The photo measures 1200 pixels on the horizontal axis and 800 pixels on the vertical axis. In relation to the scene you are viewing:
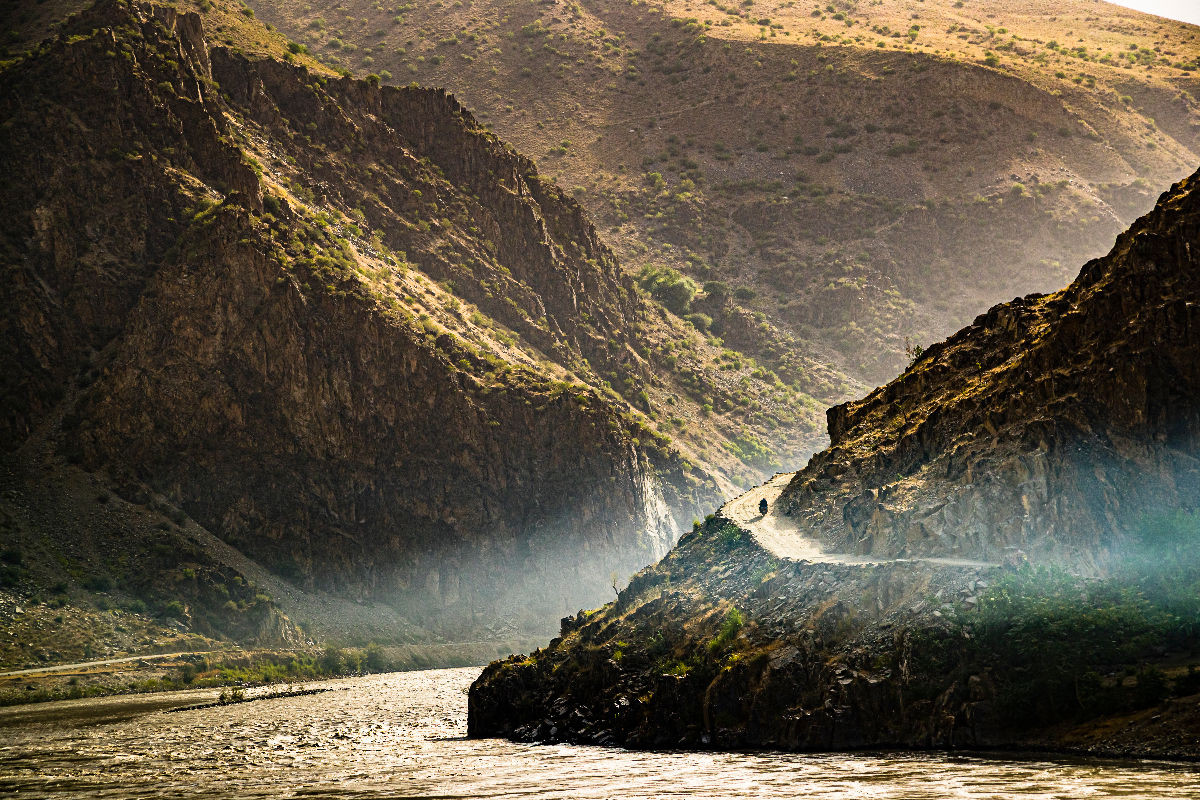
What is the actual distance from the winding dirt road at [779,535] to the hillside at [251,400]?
2742 inches

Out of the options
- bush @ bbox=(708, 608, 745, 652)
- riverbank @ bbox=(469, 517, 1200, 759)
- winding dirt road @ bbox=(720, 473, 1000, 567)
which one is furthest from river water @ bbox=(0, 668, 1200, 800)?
winding dirt road @ bbox=(720, 473, 1000, 567)

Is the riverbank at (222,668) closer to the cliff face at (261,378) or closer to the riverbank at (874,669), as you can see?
the cliff face at (261,378)

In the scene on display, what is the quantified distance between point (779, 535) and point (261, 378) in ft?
326

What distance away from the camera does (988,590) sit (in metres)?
54.1

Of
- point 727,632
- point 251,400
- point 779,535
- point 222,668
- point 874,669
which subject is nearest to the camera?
point 874,669

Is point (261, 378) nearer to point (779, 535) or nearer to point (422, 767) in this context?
point (779, 535)

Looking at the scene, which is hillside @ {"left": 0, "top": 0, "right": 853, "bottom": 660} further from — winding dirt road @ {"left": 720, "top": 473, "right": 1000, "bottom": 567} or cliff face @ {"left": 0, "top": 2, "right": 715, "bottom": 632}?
winding dirt road @ {"left": 720, "top": 473, "right": 1000, "bottom": 567}

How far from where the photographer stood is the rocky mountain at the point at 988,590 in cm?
5009

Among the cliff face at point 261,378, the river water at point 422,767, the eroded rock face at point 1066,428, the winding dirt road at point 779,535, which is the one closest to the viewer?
the river water at point 422,767

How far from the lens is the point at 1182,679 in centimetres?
4641

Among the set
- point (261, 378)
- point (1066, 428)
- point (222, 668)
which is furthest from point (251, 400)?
point (1066, 428)

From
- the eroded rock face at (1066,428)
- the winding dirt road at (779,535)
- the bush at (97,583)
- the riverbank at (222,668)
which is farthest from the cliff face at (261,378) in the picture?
the eroded rock face at (1066,428)

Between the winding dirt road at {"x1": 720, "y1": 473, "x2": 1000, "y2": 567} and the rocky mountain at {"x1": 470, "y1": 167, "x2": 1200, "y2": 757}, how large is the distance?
0.59 m

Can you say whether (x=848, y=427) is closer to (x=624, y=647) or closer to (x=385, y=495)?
(x=624, y=647)
